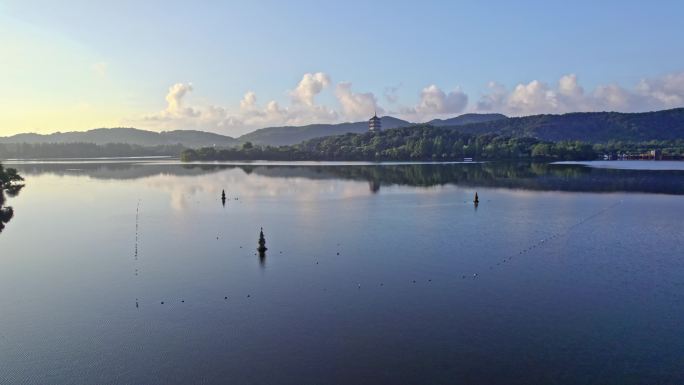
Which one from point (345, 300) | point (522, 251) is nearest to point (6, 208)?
point (345, 300)

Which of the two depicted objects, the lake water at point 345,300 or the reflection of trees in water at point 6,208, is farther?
the reflection of trees in water at point 6,208

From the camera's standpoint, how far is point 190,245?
138 ft

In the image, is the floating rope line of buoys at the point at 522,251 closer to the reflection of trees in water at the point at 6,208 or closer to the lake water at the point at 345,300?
the lake water at the point at 345,300

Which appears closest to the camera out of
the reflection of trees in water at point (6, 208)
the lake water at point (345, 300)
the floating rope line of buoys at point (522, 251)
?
the lake water at point (345, 300)

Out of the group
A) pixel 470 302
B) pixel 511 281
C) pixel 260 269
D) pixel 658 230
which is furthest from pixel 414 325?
pixel 658 230

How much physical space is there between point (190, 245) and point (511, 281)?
26.0 meters

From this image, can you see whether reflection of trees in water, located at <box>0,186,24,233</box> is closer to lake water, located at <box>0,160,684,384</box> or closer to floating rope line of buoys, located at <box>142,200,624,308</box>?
lake water, located at <box>0,160,684,384</box>

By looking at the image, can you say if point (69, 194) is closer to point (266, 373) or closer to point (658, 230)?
point (266, 373)

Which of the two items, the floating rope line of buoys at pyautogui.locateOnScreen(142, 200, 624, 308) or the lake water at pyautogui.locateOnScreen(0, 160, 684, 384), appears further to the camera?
the floating rope line of buoys at pyautogui.locateOnScreen(142, 200, 624, 308)

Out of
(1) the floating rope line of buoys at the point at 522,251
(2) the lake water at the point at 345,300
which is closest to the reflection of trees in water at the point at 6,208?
(2) the lake water at the point at 345,300

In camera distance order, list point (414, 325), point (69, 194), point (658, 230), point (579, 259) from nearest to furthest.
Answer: point (414, 325) → point (579, 259) → point (658, 230) → point (69, 194)

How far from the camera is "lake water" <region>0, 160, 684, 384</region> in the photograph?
19594 millimetres

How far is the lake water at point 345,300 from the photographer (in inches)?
771

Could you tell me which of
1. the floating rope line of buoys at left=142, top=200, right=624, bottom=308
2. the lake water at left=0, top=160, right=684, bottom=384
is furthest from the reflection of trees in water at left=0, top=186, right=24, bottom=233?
the floating rope line of buoys at left=142, top=200, right=624, bottom=308
